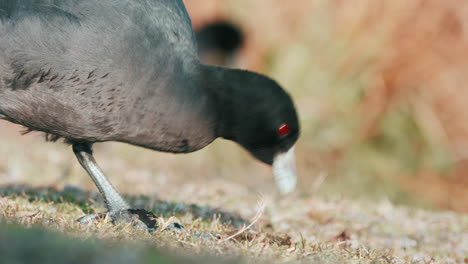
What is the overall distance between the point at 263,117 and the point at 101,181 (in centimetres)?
137

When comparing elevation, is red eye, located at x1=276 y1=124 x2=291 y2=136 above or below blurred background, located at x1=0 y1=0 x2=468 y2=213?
below

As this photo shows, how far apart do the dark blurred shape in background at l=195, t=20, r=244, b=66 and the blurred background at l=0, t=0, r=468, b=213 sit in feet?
2.82

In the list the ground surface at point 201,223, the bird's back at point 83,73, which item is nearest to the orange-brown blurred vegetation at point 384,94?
the ground surface at point 201,223

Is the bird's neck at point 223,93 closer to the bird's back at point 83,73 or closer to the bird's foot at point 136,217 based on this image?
the bird's back at point 83,73

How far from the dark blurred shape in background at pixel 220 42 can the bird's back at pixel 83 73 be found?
7.77 meters

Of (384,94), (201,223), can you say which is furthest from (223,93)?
(384,94)

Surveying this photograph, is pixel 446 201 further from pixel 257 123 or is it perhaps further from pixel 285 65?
pixel 257 123

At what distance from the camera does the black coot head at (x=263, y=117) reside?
4.52m

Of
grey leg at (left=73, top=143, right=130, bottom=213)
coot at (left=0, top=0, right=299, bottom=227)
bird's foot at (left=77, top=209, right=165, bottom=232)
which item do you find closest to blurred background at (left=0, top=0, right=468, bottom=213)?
grey leg at (left=73, top=143, right=130, bottom=213)

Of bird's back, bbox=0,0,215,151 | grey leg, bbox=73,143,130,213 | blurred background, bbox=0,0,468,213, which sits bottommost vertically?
grey leg, bbox=73,143,130,213

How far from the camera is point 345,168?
35.7ft

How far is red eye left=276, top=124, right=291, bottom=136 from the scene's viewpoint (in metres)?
4.62

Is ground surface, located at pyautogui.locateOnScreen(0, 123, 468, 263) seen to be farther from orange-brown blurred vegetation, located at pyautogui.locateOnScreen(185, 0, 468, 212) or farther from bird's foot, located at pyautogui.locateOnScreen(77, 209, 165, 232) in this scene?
orange-brown blurred vegetation, located at pyautogui.locateOnScreen(185, 0, 468, 212)

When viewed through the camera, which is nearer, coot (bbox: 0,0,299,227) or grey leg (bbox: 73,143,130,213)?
coot (bbox: 0,0,299,227)
